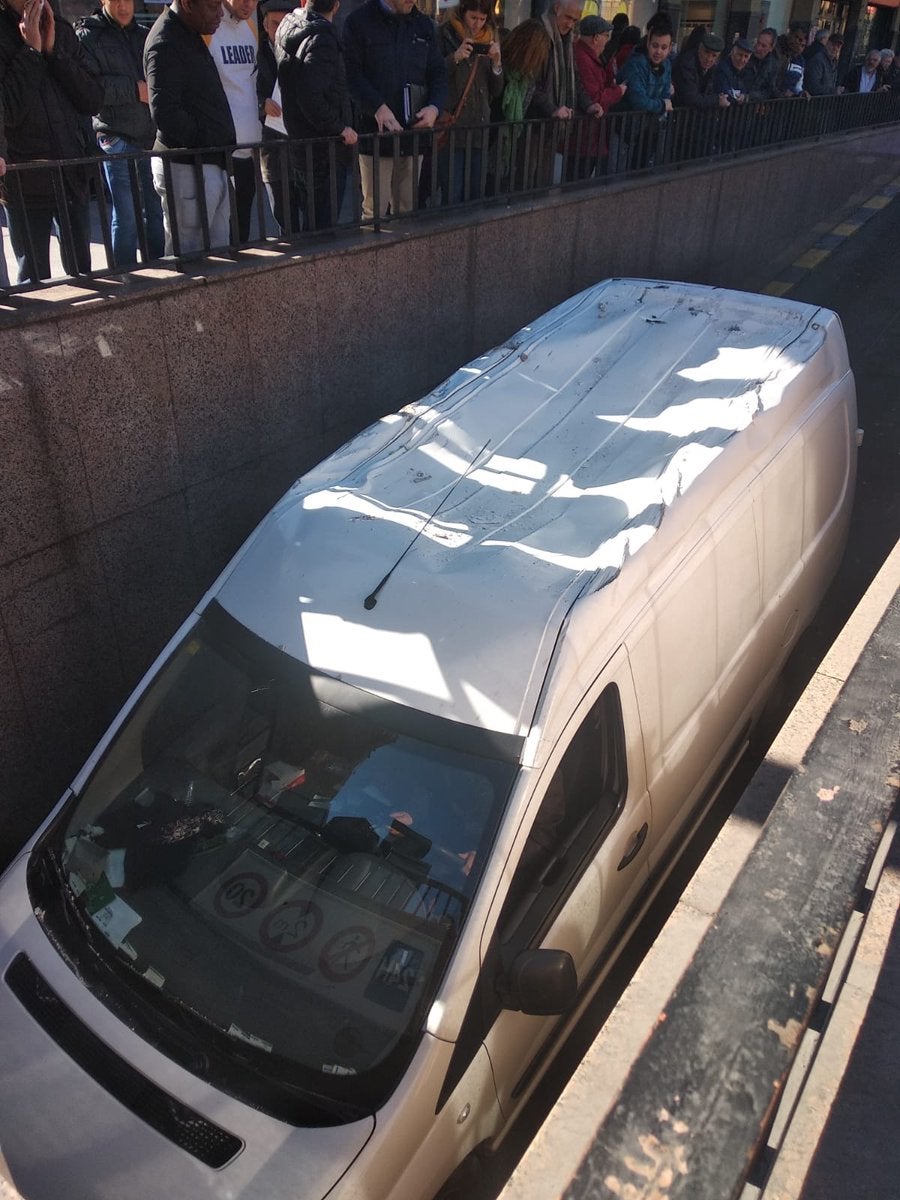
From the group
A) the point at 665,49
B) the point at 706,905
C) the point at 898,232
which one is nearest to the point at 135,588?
the point at 706,905

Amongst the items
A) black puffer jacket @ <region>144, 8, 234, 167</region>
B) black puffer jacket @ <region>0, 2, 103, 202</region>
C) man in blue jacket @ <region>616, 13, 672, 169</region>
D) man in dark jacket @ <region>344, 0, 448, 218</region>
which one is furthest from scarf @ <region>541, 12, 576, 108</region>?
black puffer jacket @ <region>0, 2, 103, 202</region>

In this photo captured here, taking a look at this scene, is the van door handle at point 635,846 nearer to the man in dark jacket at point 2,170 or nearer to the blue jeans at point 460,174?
the man in dark jacket at point 2,170

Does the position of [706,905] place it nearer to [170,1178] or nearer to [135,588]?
[170,1178]

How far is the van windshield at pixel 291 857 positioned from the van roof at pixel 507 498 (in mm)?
179

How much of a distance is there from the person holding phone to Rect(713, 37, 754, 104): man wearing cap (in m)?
5.24

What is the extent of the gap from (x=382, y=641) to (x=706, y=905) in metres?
1.46

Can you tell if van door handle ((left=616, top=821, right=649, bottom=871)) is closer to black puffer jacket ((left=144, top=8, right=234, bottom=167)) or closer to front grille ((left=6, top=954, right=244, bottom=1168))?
front grille ((left=6, top=954, right=244, bottom=1168))

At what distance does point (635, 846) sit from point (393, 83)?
19.7 ft

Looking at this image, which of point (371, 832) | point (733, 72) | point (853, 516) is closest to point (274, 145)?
point (371, 832)

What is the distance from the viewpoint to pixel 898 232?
1529 centimetres

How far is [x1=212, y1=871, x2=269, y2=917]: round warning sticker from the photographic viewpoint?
318cm

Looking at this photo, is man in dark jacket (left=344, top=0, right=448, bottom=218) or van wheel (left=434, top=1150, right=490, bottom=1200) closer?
van wheel (left=434, top=1150, right=490, bottom=1200)

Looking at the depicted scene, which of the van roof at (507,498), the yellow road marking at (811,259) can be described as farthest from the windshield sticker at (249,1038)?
the yellow road marking at (811,259)

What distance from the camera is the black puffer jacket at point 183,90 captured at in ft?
17.9
